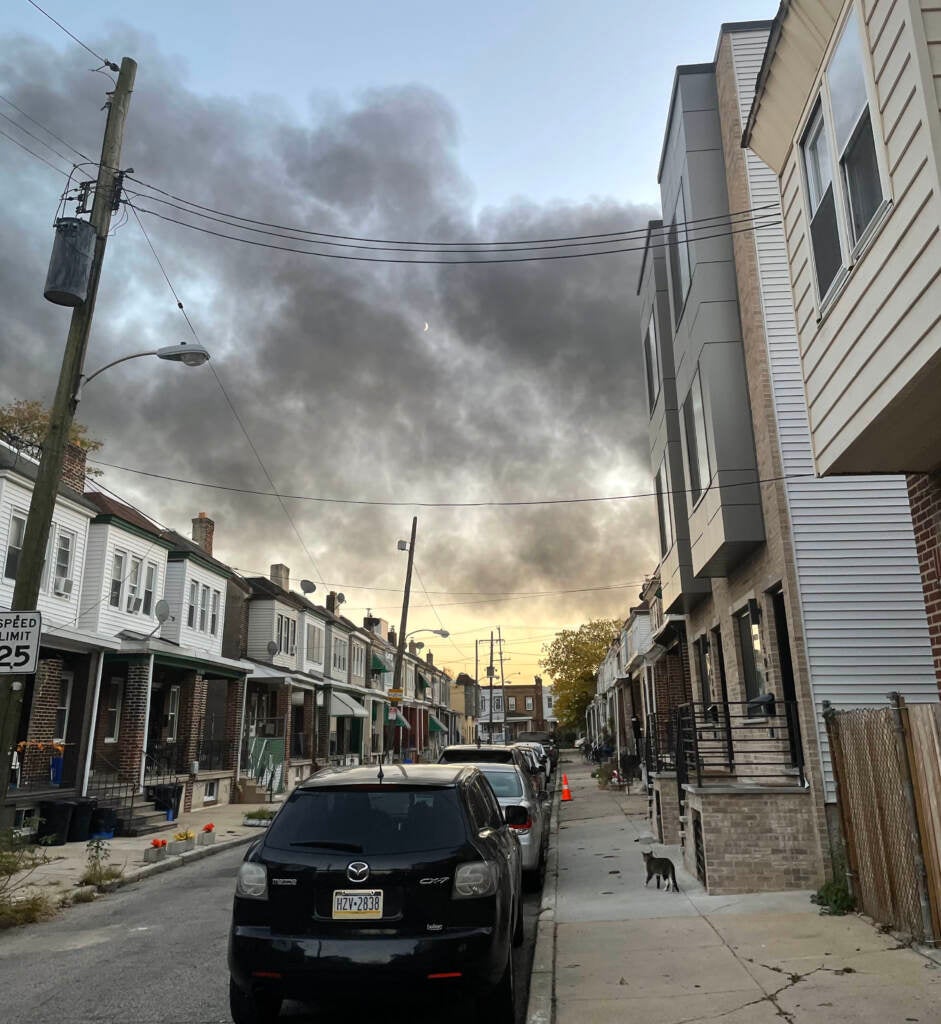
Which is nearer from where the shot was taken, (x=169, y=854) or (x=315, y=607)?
(x=169, y=854)

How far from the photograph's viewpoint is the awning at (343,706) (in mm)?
40000

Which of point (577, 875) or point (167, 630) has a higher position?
point (167, 630)

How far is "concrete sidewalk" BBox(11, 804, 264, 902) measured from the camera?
1205cm

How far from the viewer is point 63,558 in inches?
799

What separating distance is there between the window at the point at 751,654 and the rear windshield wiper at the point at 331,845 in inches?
342

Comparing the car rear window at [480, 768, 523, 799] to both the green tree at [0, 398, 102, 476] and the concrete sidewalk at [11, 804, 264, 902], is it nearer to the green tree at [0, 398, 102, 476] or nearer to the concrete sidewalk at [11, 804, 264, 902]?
the concrete sidewalk at [11, 804, 264, 902]

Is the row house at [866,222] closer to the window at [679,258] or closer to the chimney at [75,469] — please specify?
the window at [679,258]

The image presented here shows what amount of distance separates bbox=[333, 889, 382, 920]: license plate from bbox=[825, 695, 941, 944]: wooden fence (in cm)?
445

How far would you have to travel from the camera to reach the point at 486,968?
520 centimetres

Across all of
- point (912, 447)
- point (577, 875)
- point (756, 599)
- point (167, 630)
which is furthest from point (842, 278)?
point (167, 630)

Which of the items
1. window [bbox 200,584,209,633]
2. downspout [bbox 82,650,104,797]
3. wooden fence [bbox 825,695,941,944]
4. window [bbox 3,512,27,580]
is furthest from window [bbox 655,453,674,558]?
window [bbox 200,584,209,633]

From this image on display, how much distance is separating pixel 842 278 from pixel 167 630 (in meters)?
22.8

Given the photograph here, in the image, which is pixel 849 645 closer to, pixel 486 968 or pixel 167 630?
pixel 486 968

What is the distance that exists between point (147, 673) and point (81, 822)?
4836mm
